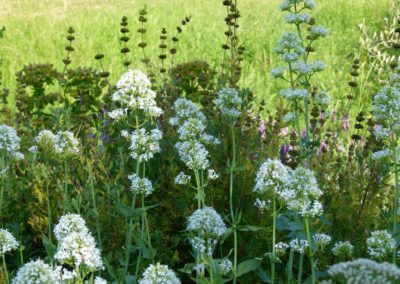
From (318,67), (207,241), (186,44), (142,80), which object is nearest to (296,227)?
(207,241)

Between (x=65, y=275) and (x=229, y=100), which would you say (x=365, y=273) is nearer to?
(x=65, y=275)

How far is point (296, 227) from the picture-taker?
2871mm

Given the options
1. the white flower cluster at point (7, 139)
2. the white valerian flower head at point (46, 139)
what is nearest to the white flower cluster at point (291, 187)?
the white valerian flower head at point (46, 139)

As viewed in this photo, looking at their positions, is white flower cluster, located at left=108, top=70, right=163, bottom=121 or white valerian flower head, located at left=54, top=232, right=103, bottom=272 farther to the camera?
white flower cluster, located at left=108, top=70, right=163, bottom=121

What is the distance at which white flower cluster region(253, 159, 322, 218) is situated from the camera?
2.56m

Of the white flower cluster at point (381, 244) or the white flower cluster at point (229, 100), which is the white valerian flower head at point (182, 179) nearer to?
the white flower cluster at point (229, 100)

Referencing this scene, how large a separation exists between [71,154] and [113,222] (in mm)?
859

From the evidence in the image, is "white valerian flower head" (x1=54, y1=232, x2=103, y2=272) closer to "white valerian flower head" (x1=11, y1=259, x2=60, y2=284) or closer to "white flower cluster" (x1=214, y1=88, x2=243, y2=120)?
"white valerian flower head" (x1=11, y1=259, x2=60, y2=284)

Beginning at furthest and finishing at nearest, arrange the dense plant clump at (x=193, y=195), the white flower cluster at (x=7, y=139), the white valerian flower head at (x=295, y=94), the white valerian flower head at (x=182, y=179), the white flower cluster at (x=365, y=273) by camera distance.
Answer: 1. the white valerian flower head at (x=295, y=94)
2. the white flower cluster at (x=7, y=139)
3. the white valerian flower head at (x=182, y=179)
4. the dense plant clump at (x=193, y=195)
5. the white flower cluster at (x=365, y=273)

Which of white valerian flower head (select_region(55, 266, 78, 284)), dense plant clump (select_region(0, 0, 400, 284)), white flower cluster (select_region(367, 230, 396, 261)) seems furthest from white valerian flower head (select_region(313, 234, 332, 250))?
white valerian flower head (select_region(55, 266, 78, 284))

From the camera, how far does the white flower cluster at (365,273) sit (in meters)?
1.53

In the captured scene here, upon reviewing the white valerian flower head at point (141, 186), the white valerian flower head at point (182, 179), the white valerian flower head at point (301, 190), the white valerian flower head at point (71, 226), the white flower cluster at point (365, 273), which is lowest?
the white flower cluster at point (365, 273)

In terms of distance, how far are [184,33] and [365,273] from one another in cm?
949

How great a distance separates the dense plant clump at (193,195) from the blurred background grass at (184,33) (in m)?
3.26
